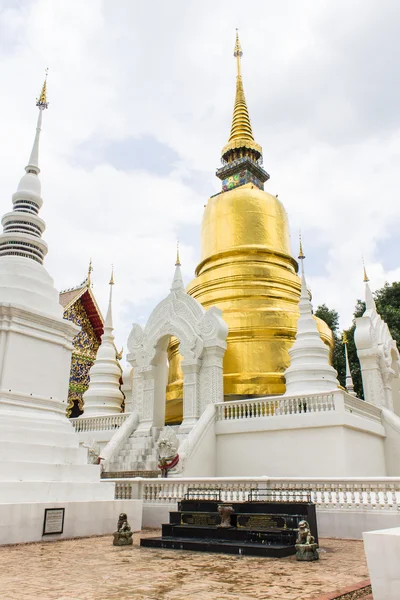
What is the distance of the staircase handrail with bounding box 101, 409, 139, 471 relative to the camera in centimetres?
1323

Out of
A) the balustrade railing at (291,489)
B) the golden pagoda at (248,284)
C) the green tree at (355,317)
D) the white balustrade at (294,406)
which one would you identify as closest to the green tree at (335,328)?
the green tree at (355,317)

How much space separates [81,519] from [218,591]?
4159 millimetres

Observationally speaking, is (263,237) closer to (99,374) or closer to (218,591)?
(99,374)

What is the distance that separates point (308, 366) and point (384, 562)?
34.4ft

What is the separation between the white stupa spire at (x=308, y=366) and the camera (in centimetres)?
1342

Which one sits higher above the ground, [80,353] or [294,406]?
[80,353]

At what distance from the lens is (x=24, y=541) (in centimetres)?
678

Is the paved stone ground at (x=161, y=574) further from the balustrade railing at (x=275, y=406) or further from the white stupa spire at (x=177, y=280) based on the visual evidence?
the white stupa spire at (x=177, y=280)

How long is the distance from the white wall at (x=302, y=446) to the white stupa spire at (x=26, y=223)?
663 cm

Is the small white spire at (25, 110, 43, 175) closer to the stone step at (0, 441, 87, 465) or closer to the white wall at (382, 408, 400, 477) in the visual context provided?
the stone step at (0, 441, 87, 465)

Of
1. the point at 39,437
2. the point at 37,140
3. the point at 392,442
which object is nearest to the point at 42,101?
the point at 37,140

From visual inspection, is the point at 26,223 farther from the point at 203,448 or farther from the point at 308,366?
the point at 308,366

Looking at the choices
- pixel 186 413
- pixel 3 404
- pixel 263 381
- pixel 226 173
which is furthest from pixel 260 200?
pixel 3 404

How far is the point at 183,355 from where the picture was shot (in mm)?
14891
